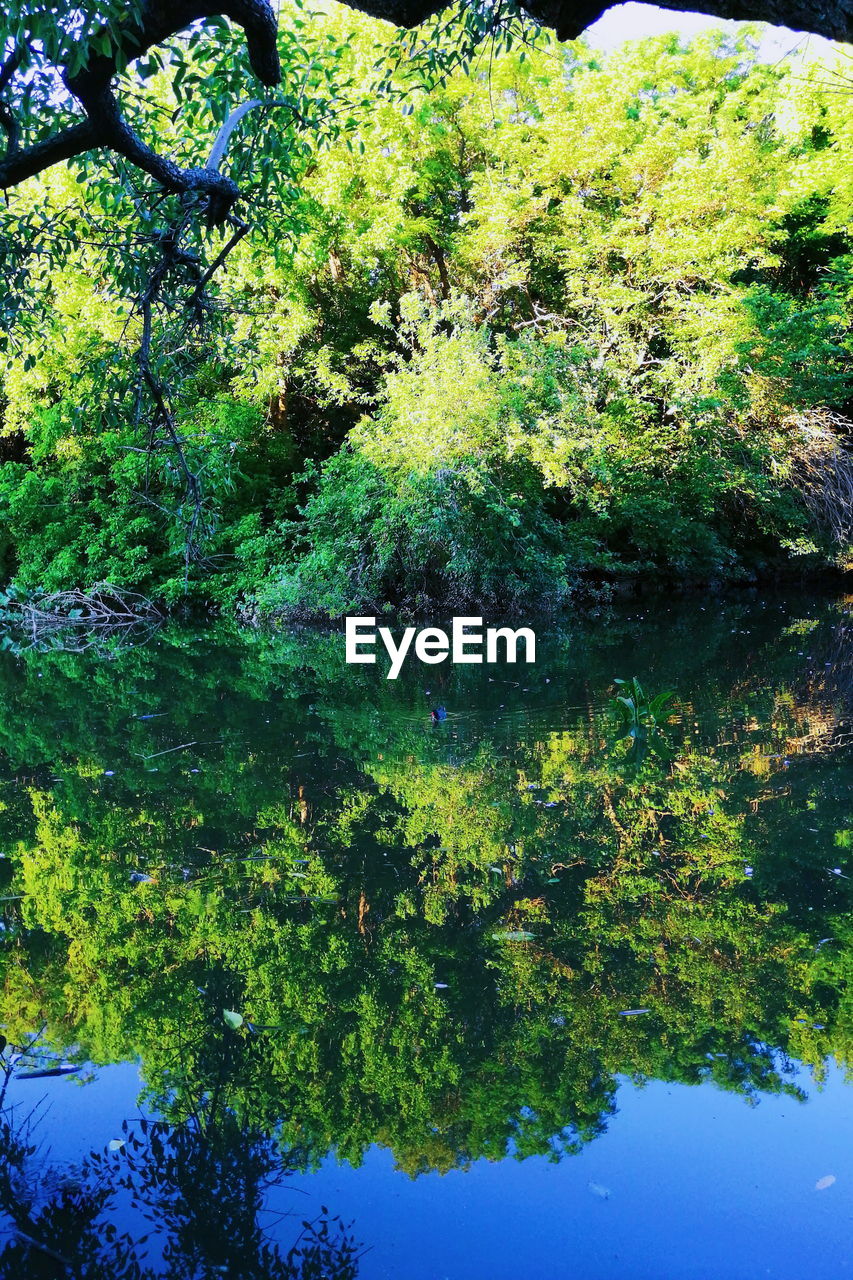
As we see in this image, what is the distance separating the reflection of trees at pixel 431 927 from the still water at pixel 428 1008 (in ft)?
0.05

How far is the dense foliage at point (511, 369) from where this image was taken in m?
15.3

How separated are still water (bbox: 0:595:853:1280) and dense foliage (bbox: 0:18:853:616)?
9.01 meters

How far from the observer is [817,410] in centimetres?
1883

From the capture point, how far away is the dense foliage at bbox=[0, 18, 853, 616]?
15.3 meters

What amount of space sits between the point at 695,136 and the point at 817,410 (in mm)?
5768

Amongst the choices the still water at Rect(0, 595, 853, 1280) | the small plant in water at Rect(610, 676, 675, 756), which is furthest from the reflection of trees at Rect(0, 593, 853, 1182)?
the small plant in water at Rect(610, 676, 675, 756)

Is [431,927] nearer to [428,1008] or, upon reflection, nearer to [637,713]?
[428,1008]

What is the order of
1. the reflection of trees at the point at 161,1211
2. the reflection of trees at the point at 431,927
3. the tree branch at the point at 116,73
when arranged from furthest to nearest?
the tree branch at the point at 116,73 < the reflection of trees at the point at 431,927 < the reflection of trees at the point at 161,1211

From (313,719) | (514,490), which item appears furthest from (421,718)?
(514,490)

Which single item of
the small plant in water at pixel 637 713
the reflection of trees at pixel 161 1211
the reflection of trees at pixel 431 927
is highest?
the small plant in water at pixel 637 713

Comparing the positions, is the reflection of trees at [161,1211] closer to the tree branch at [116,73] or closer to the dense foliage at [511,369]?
the tree branch at [116,73]

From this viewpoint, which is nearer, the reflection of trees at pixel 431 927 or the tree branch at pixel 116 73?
the reflection of trees at pixel 431 927

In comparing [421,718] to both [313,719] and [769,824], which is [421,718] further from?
[769,824]

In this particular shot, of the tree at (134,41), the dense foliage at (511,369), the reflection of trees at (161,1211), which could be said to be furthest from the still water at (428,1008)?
the dense foliage at (511,369)
